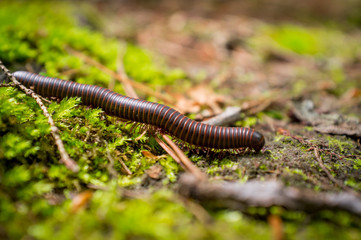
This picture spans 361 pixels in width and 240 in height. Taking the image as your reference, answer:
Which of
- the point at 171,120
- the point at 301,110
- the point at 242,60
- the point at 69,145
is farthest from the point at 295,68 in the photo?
the point at 69,145

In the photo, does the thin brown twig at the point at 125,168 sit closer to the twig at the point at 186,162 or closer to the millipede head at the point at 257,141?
the twig at the point at 186,162

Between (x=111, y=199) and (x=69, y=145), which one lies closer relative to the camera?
(x=111, y=199)

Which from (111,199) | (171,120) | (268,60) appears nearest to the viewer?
(111,199)

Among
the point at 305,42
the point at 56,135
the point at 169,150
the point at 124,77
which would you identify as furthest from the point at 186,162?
the point at 305,42

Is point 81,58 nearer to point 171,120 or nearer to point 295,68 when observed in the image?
point 171,120

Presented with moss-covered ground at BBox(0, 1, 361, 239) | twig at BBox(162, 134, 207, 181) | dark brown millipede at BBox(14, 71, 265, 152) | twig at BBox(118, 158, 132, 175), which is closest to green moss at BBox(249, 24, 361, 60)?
moss-covered ground at BBox(0, 1, 361, 239)
